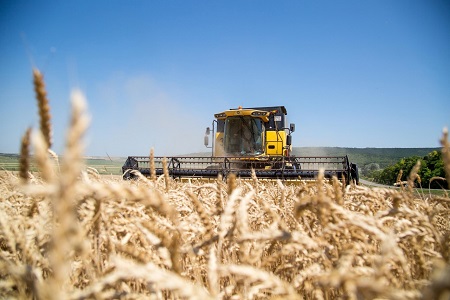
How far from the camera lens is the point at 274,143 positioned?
33.2ft

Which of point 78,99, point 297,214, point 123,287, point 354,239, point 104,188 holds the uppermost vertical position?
point 78,99

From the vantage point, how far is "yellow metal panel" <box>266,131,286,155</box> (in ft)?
33.0

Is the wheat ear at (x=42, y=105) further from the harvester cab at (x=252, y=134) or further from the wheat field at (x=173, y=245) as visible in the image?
the harvester cab at (x=252, y=134)

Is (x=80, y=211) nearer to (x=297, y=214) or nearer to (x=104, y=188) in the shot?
(x=104, y=188)

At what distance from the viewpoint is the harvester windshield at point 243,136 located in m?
10.2

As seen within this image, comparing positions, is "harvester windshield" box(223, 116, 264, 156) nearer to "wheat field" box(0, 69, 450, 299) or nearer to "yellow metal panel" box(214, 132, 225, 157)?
"yellow metal panel" box(214, 132, 225, 157)

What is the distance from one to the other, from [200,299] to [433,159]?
89.7ft

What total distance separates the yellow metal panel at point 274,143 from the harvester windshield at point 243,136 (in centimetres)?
23

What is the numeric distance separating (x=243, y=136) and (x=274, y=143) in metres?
1.17

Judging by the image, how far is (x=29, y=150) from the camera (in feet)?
2.77

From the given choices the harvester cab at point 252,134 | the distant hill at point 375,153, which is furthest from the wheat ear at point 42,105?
the distant hill at point 375,153

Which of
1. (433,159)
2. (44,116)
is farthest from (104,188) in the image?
(433,159)

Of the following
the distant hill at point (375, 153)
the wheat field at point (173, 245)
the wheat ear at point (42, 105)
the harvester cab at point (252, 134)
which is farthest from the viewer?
the distant hill at point (375, 153)

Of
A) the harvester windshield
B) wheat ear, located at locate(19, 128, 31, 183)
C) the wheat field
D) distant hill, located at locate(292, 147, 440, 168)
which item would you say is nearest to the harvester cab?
the harvester windshield
